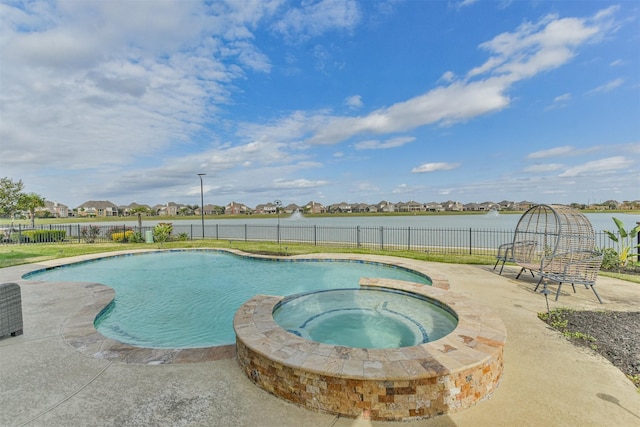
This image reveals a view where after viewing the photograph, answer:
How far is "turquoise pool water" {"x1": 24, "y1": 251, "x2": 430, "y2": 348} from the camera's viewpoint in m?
4.93

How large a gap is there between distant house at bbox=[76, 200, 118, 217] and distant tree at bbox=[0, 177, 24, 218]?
75798 mm

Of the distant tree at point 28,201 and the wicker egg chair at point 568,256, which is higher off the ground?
the distant tree at point 28,201

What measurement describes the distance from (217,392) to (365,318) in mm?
2963

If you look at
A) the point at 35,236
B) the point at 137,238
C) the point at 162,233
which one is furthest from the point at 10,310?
the point at 35,236

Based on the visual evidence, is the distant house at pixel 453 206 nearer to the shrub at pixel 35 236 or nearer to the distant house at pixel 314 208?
the distant house at pixel 314 208

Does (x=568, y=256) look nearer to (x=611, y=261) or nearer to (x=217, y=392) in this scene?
(x=611, y=261)

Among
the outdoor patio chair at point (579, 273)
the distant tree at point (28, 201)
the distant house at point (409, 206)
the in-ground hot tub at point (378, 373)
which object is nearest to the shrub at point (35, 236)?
the distant tree at point (28, 201)

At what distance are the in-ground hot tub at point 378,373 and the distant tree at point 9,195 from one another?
30.1 metres

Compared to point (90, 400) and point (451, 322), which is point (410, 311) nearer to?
point (451, 322)

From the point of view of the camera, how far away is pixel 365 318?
16.7 ft

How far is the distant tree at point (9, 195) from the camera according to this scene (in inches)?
854

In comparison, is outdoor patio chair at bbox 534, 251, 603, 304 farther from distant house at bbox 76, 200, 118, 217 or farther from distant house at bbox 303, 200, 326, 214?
distant house at bbox 76, 200, 118, 217

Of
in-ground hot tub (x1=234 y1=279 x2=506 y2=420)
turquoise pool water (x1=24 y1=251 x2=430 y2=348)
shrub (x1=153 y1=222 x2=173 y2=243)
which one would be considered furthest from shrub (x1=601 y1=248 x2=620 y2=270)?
shrub (x1=153 y1=222 x2=173 y2=243)

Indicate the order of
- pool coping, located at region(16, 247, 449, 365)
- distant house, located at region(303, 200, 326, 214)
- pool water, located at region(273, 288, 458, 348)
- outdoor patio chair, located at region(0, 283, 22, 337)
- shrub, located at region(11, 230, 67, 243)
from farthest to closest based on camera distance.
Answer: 1. distant house, located at region(303, 200, 326, 214)
2. shrub, located at region(11, 230, 67, 243)
3. pool water, located at region(273, 288, 458, 348)
4. outdoor patio chair, located at region(0, 283, 22, 337)
5. pool coping, located at region(16, 247, 449, 365)
